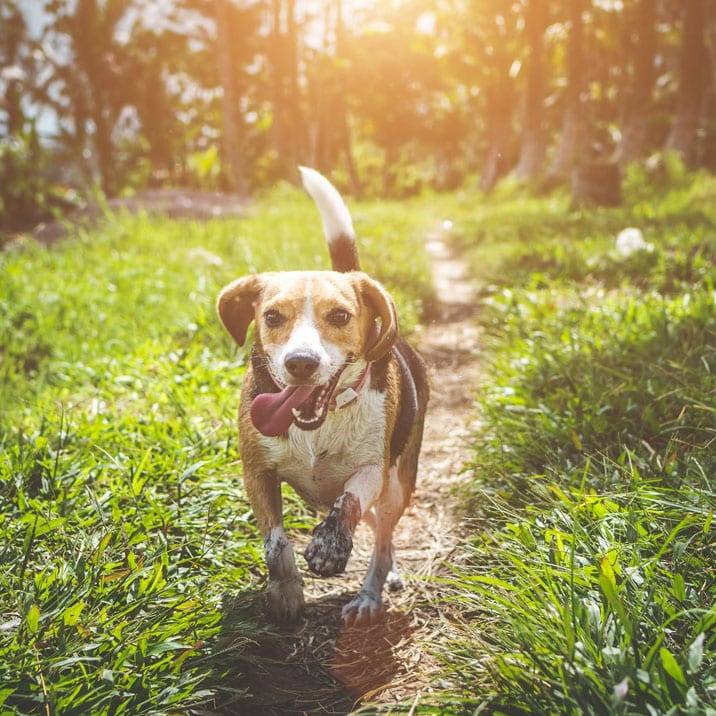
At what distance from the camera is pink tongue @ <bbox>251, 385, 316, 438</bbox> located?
7.22 feet

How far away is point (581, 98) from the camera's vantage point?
48.8ft

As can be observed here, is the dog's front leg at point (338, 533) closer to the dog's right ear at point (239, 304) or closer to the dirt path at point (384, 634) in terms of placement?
the dirt path at point (384, 634)

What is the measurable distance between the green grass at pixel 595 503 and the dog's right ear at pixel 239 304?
50.0 inches

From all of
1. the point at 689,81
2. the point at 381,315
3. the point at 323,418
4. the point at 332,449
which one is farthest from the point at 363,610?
the point at 689,81

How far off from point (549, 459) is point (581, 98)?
14119 millimetres

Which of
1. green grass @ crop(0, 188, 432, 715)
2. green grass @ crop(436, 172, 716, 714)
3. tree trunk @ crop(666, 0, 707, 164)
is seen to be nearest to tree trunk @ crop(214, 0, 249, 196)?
tree trunk @ crop(666, 0, 707, 164)

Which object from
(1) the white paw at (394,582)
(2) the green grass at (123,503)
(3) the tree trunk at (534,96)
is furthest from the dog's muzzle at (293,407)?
(3) the tree trunk at (534,96)

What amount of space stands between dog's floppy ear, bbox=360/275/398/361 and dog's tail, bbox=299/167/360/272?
1.28 ft

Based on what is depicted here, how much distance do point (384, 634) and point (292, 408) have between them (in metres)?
0.95

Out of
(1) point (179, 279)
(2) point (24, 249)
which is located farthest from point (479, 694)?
(2) point (24, 249)

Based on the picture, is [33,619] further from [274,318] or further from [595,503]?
[595,503]

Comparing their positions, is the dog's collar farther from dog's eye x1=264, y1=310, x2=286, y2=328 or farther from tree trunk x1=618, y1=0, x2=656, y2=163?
tree trunk x1=618, y1=0, x2=656, y2=163

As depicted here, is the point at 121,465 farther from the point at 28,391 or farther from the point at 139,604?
the point at 28,391

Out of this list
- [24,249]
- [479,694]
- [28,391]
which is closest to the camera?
[479,694]
